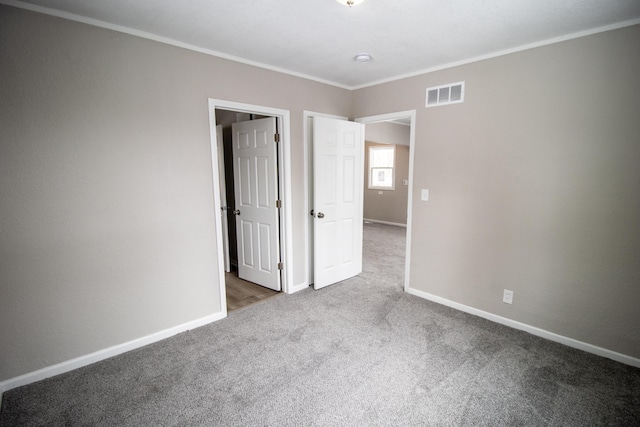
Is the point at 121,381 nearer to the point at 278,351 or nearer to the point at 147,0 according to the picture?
the point at 278,351

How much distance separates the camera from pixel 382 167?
26.2 ft

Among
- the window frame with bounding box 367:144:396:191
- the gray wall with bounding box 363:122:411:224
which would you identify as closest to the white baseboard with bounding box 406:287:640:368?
the gray wall with bounding box 363:122:411:224

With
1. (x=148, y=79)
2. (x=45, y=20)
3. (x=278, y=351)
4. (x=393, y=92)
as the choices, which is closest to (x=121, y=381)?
(x=278, y=351)

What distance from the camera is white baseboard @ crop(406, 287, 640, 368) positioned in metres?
2.31

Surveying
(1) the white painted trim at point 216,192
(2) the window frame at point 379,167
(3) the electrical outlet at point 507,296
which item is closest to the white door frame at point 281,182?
(1) the white painted trim at point 216,192

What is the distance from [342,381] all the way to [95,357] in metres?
1.91

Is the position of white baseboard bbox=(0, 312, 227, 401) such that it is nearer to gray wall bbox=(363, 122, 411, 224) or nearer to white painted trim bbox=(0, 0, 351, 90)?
white painted trim bbox=(0, 0, 351, 90)

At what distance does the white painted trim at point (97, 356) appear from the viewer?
2076 mm

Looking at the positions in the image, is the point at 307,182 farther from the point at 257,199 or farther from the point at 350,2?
the point at 350,2

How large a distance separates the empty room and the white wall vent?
1 cm

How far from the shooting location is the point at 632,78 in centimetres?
211

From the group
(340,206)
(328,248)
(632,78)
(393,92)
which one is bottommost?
(328,248)

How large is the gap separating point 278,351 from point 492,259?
7.08 ft

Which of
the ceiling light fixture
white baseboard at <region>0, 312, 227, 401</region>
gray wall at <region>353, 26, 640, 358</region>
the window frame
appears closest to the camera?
the ceiling light fixture
